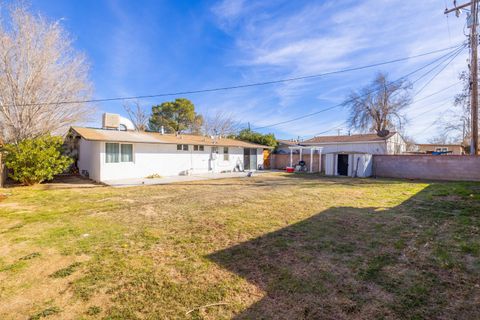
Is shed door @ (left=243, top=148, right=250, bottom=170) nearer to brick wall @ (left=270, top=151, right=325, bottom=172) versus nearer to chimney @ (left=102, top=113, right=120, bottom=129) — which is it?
brick wall @ (left=270, top=151, right=325, bottom=172)

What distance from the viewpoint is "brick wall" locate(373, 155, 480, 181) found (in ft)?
42.9

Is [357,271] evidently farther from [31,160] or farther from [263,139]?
[263,139]

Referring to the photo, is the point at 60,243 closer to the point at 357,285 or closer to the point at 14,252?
the point at 14,252

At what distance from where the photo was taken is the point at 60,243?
4.02 m

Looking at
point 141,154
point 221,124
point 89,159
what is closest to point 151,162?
point 141,154

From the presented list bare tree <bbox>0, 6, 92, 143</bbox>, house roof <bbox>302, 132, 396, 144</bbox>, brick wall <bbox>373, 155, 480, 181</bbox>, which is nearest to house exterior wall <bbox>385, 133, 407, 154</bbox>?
house roof <bbox>302, 132, 396, 144</bbox>

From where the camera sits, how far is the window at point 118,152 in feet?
39.9

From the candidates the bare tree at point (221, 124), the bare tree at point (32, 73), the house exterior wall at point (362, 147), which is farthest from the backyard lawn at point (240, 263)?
the bare tree at point (221, 124)

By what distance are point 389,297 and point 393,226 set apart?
300 centimetres

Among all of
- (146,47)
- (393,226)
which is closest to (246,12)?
(146,47)

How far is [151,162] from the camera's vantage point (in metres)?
14.1

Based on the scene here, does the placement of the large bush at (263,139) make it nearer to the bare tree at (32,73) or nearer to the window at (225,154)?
the window at (225,154)

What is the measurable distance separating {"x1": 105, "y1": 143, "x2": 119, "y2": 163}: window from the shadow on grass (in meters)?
10.8

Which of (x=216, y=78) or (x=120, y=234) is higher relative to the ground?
(x=216, y=78)
